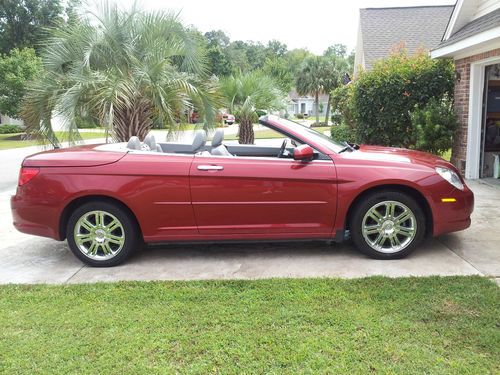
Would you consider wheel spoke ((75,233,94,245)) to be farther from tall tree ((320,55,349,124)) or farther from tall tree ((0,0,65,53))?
tall tree ((0,0,65,53))

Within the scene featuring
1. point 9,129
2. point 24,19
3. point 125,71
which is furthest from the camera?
point 24,19

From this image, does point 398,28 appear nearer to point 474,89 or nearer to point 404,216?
point 474,89

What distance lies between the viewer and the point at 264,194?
4.47 metres

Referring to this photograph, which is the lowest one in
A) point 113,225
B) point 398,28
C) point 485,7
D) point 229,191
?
point 113,225

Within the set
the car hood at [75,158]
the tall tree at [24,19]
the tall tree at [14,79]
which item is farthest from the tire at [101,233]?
the tall tree at [24,19]

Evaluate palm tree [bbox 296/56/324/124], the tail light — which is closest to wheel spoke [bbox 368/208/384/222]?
the tail light

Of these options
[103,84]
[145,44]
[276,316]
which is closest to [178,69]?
[145,44]

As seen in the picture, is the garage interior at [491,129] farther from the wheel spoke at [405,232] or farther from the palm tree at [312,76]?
the palm tree at [312,76]

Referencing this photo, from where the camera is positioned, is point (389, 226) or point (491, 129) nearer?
point (389, 226)

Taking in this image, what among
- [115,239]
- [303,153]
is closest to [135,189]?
[115,239]

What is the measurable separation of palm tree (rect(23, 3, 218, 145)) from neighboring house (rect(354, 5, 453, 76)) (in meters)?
13.3

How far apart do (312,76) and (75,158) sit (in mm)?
41783

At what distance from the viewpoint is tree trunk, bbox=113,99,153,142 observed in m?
9.20

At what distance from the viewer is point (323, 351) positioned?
2924 mm
